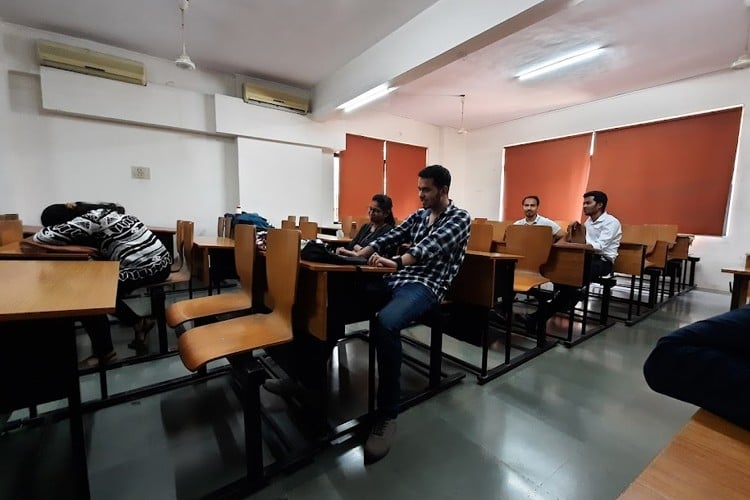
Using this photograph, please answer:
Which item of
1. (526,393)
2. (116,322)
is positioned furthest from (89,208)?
(526,393)

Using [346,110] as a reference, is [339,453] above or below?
below

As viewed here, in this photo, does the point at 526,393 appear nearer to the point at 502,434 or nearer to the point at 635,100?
the point at 502,434

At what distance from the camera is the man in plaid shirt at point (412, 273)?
1.54 m

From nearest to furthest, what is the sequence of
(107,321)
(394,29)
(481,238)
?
(107,321), (481,238), (394,29)

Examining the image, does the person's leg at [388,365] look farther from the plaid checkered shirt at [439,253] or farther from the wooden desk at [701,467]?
the wooden desk at [701,467]

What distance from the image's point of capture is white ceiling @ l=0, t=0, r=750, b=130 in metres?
3.48

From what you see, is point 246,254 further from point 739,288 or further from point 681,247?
point 681,247

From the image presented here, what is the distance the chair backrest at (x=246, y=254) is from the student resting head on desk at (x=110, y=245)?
73 cm

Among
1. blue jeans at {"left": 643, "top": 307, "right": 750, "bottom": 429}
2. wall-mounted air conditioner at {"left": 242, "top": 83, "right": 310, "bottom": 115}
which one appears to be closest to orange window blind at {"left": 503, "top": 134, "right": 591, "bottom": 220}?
wall-mounted air conditioner at {"left": 242, "top": 83, "right": 310, "bottom": 115}

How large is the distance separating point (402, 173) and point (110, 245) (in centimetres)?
616

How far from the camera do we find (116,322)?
2.97m

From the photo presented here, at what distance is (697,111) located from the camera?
486cm

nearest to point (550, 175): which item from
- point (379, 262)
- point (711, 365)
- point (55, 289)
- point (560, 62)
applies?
point (560, 62)

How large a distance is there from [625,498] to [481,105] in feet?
22.4
